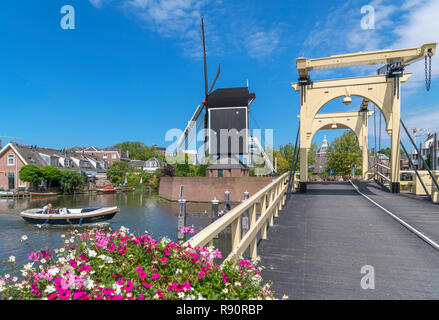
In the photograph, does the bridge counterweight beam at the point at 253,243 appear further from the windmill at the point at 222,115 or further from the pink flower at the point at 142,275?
the windmill at the point at 222,115

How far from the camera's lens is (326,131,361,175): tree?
102 feet

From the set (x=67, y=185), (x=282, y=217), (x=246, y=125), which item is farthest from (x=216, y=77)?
(x=282, y=217)

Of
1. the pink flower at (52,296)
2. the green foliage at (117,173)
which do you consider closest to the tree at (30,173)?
the green foliage at (117,173)

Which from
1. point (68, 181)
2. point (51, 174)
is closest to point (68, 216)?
point (68, 181)

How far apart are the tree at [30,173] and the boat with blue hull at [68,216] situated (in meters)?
21.9

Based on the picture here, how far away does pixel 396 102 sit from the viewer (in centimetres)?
1094

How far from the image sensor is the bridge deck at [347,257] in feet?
9.62

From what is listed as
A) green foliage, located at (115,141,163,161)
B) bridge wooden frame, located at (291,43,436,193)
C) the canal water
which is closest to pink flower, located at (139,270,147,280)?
bridge wooden frame, located at (291,43,436,193)

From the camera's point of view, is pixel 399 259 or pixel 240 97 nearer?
pixel 399 259

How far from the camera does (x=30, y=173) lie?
38438 mm

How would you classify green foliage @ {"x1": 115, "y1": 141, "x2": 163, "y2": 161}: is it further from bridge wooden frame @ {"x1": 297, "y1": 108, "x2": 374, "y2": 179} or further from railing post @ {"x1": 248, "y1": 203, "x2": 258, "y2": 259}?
railing post @ {"x1": 248, "y1": 203, "x2": 258, "y2": 259}

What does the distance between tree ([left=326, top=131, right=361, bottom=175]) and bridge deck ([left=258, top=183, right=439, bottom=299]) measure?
87.4 ft
